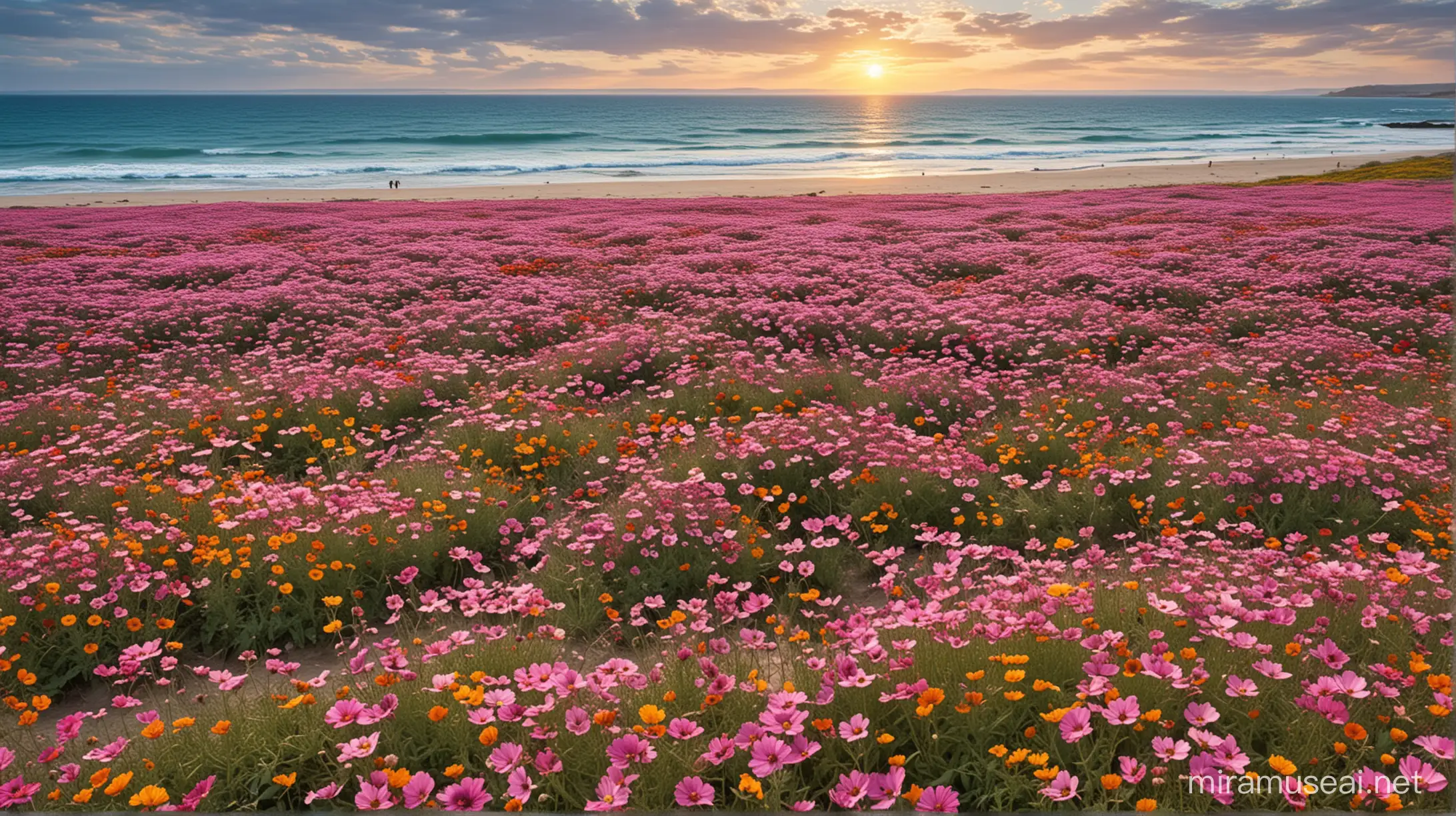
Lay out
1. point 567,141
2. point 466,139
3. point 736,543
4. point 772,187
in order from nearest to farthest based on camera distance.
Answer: point 736,543, point 772,187, point 466,139, point 567,141

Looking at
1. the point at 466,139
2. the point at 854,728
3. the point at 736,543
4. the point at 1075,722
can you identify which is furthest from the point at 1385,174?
the point at 466,139

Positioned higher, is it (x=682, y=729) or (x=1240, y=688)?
(x=1240, y=688)

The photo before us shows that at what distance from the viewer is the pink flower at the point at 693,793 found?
7.50 ft

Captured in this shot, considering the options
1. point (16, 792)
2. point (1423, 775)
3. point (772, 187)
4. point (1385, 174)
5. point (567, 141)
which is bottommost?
point (16, 792)

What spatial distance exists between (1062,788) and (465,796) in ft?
5.69

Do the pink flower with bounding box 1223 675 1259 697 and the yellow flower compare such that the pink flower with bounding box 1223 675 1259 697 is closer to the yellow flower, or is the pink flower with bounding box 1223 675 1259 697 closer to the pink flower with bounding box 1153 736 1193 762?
the pink flower with bounding box 1153 736 1193 762

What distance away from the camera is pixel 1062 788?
2.30 meters

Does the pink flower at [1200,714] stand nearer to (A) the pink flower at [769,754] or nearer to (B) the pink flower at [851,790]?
(B) the pink flower at [851,790]

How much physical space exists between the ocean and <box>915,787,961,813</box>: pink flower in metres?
17.1

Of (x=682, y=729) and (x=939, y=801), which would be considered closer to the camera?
(x=939, y=801)

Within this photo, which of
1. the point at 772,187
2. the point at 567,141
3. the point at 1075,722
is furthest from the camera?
the point at 567,141

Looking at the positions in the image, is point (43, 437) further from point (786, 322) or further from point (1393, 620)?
point (1393, 620)

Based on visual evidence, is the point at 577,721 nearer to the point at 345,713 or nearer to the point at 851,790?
the point at 345,713

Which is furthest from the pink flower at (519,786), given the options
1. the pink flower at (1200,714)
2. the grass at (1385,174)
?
the grass at (1385,174)
